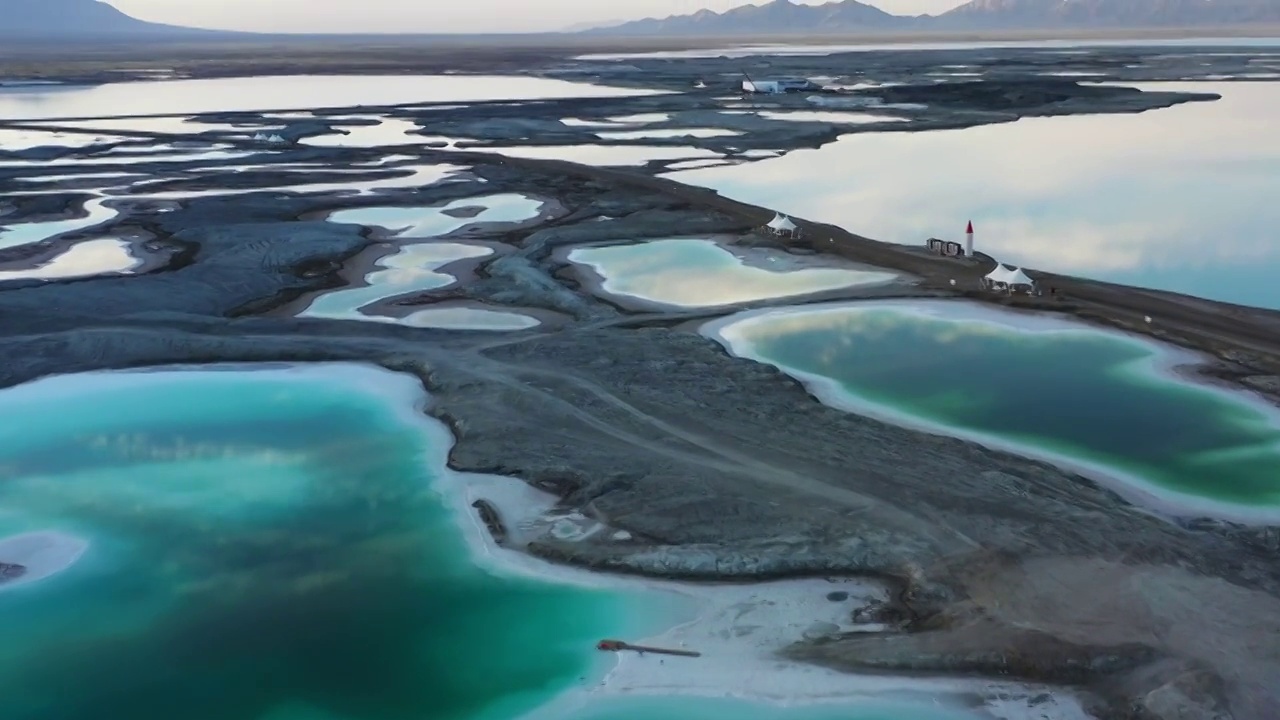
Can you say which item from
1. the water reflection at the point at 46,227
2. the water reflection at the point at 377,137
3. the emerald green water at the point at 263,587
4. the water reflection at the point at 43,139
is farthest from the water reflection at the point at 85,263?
the water reflection at the point at 43,139

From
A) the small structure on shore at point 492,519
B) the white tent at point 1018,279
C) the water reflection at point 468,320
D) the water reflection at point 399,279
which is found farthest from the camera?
the water reflection at point 399,279

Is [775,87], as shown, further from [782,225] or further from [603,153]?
[782,225]

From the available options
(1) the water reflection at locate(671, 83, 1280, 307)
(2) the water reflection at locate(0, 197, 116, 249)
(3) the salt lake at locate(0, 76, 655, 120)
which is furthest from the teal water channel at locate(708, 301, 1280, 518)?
(3) the salt lake at locate(0, 76, 655, 120)

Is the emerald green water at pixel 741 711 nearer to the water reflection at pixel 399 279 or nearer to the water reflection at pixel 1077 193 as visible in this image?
the water reflection at pixel 399 279

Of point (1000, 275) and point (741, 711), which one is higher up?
point (1000, 275)

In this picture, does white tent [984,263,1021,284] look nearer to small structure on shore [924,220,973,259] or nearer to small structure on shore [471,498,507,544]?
small structure on shore [924,220,973,259]

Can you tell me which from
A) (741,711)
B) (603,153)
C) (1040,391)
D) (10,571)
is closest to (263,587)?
(10,571)

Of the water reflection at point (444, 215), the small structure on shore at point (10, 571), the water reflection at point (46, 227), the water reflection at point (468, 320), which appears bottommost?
the small structure on shore at point (10, 571)
